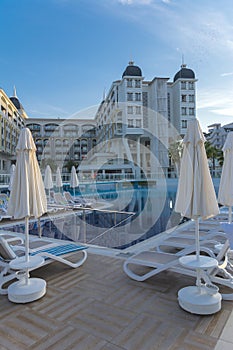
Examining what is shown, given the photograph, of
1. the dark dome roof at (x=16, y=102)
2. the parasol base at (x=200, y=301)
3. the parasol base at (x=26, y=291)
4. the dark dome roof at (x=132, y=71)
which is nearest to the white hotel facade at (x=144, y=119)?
the dark dome roof at (x=132, y=71)

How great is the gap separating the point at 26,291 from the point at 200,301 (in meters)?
1.88

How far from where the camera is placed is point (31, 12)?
9.86 metres

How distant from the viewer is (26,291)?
287 cm

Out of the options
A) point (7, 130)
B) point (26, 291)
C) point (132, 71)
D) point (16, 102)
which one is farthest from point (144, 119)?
point (26, 291)

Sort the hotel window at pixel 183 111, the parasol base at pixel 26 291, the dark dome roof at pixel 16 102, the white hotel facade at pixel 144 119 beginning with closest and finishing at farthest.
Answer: the parasol base at pixel 26 291, the white hotel facade at pixel 144 119, the hotel window at pixel 183 111, the dark dome roof at pixel 16 102

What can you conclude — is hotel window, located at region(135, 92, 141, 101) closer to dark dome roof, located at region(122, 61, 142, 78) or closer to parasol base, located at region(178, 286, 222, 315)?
dark dome roof, located at region(122, 61, 142, 78)

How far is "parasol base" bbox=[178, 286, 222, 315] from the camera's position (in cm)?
253

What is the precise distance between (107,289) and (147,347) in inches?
43.9

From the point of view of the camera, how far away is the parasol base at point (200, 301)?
2525 millimetres

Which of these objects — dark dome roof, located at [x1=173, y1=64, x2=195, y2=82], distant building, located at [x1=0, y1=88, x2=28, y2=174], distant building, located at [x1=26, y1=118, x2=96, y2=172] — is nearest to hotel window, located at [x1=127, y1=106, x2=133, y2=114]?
dark dome roof, located at [x1=173, y1=64, x2=195, y2=82]

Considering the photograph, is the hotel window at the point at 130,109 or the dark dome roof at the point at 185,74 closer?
the hotel window at the point at 130,109

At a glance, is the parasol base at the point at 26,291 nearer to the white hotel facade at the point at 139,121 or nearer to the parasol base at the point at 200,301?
the parasol base at the point at 200,301

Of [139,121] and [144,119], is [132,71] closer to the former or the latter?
[144,119]

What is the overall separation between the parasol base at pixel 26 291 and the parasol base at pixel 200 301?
1560mm
